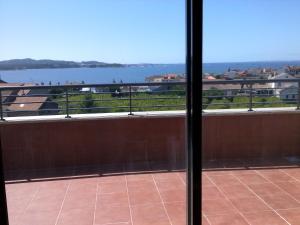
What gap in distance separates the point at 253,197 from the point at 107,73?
5.66 ft

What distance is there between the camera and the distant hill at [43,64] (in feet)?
5.99

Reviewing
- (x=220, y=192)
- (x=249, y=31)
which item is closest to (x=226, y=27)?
(x=249, y=31)

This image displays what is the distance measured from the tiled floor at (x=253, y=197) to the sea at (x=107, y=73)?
82 centimetres

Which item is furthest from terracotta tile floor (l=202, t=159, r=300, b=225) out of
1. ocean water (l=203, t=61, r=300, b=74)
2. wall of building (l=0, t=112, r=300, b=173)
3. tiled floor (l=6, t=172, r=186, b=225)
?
ocean water (l=203, t=61, r=300, b=74)

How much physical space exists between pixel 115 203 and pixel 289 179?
1.73 metres

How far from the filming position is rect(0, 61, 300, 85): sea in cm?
195

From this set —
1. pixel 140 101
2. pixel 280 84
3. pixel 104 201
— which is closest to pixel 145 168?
pixel 104 201

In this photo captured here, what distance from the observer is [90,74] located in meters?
2.31

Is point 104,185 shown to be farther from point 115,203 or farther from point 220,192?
point 220,192

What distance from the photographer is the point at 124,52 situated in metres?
2.28

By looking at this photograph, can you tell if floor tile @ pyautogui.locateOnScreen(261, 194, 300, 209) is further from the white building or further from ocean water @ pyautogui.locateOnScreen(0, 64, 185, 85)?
ocean water @ pyautogui.locateOnScreen(0, 64, 185, 85)

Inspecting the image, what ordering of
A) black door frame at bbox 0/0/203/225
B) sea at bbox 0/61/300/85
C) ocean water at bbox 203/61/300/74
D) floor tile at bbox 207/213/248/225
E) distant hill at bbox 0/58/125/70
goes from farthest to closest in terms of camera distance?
floor tile at bbox 207/213/248/225, ocean water at bbox 203/61/300/74, sea at bbox 0/61/300/85, distant hill at bbox 0/58/125/70, black door frame at bbox 0/0/203/225

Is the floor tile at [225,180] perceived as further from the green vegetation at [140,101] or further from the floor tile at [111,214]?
the floor tile at [111,214]

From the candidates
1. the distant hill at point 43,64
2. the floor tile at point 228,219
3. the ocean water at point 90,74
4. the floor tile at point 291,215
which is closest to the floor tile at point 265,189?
the floor tile at point 291,215
